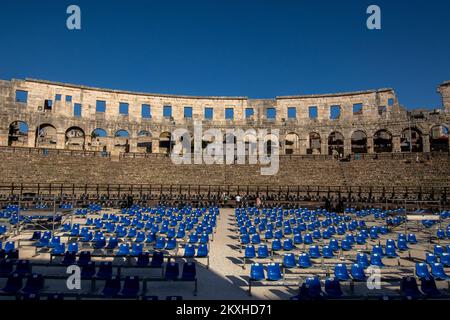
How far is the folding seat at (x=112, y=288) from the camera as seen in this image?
8734 mm

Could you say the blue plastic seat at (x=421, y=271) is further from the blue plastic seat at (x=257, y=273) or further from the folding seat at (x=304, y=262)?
the blue plastic seat at (x=257, y=273)

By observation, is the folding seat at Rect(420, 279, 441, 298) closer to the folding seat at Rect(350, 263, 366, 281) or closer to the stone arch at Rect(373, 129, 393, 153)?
the folding seat at Rect(350, 263, 366, 281)

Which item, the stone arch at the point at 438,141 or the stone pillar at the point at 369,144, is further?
the stone arch at the point at 438,141

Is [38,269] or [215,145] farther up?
[215,145]

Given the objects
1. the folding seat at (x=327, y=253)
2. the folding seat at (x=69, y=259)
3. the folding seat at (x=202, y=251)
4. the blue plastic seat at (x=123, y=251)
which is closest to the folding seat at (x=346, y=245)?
the folding seat at (x=327, y=253)

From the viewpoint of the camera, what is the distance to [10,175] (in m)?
34.1

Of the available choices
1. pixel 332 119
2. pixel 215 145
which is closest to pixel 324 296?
pixel 215 145

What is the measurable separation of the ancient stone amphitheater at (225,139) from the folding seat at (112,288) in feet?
78.0

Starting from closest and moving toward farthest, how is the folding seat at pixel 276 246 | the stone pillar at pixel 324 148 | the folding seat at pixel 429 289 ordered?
the folding seat at pixel 429 289 < the folding seat at pixel 276 246 < the stone pillar at pixel 324 148

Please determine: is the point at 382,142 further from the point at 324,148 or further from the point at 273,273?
the point at 273,273

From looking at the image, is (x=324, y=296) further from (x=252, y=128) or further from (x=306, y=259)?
(x=252, y=128)

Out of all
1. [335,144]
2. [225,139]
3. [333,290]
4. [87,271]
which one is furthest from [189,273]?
[335,144]
